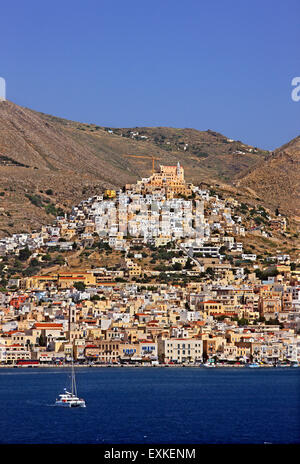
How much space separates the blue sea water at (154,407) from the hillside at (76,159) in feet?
134

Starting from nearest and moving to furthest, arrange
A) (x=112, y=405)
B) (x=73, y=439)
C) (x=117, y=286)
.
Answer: (x=73, y=439) → (x=112, y=405) → (x=117, y=286)

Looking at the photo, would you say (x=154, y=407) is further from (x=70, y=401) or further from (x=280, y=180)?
(x=280, y=180)

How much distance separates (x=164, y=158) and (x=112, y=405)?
4220 inches

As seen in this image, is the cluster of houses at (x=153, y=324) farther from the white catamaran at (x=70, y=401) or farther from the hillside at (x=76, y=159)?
the hillside at (x=76, y=159)

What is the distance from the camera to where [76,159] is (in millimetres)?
128375

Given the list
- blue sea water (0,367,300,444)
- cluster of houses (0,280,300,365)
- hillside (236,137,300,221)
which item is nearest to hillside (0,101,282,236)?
hillside (236,137,300,221)

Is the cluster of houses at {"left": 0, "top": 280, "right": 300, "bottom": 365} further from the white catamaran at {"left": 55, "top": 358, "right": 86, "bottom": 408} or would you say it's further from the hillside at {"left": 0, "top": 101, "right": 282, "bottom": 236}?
the hillside at {"left": 0, "top": 101, "right": 282, "bottom": 236}

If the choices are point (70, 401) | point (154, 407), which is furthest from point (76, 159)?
point (154, 407)

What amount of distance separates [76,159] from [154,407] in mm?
98336

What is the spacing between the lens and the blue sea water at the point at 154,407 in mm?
24719

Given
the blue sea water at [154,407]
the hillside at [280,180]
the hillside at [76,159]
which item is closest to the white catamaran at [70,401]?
the blue sea water at [154,407]

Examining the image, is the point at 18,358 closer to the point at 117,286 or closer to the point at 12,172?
the point at 117,286

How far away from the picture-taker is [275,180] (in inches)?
4013
